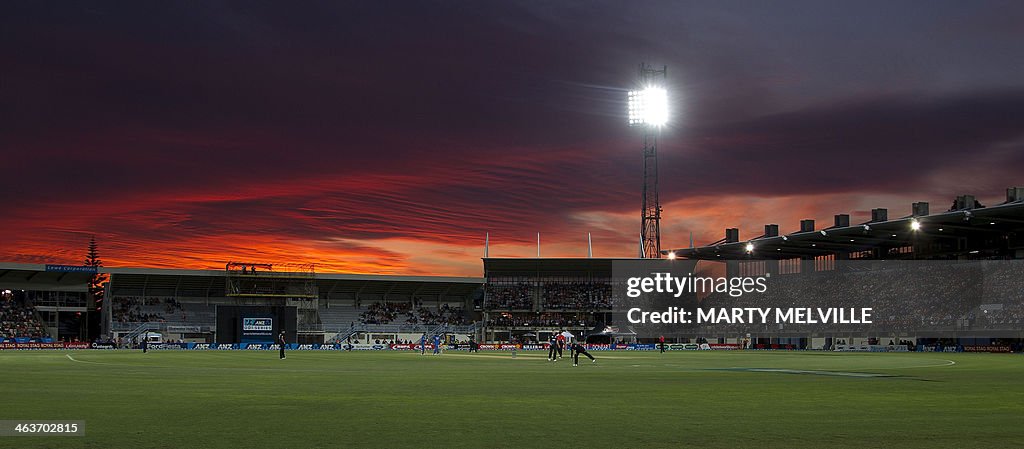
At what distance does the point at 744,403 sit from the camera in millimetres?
22156

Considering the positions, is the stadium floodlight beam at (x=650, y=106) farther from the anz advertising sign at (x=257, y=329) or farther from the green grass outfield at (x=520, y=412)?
the green grass outfield at (x=520, y=412)

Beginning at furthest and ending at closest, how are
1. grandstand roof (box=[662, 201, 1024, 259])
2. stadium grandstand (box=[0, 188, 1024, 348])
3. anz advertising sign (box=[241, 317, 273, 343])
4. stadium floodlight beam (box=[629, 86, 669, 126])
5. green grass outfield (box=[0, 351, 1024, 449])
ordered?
1. anz advertising sign (box=[241, 317, 273, 343])
2. stadium floodlight beam (box=[629, 86, 669, 126])
3. stadium grandstand (box=[0, 188, 1024, 348])
4. grandstand roof (box=[662, 201, 1024, 259])
5. green grass outfield (box=[0, 351, 1024, 449])

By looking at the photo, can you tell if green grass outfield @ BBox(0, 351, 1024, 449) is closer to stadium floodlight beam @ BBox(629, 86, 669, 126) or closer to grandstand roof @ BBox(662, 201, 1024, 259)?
grandstand roof @ BBox(662, 201, 1024, 259)

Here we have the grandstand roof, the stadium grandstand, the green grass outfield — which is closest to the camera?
the green grass outfield

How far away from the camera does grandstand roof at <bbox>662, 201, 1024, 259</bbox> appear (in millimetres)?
89375

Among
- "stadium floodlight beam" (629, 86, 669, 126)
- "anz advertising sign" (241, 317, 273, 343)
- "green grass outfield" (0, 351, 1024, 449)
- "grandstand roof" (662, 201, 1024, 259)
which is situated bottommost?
"anz advertising sign" (241, 317, 273, 343)

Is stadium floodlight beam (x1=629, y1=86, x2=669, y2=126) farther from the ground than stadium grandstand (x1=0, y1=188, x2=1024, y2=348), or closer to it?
farther from the ground

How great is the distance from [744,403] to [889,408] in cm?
307

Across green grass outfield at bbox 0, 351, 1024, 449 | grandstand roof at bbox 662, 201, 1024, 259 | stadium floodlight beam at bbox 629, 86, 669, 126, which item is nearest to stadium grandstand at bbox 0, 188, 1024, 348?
grandstand roof at bbox 662, 201, 1024, 259

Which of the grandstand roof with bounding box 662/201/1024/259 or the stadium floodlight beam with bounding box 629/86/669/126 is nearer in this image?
the grandstand roof with bounding box 662/201/1024/259

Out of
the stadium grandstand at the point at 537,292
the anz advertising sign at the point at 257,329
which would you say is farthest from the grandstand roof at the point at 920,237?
the anz advertising sign at the point at 257,329

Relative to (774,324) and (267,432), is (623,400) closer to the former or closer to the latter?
(267,432)

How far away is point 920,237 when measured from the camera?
104438mm

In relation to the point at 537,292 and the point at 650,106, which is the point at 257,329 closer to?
the point at 537,292
